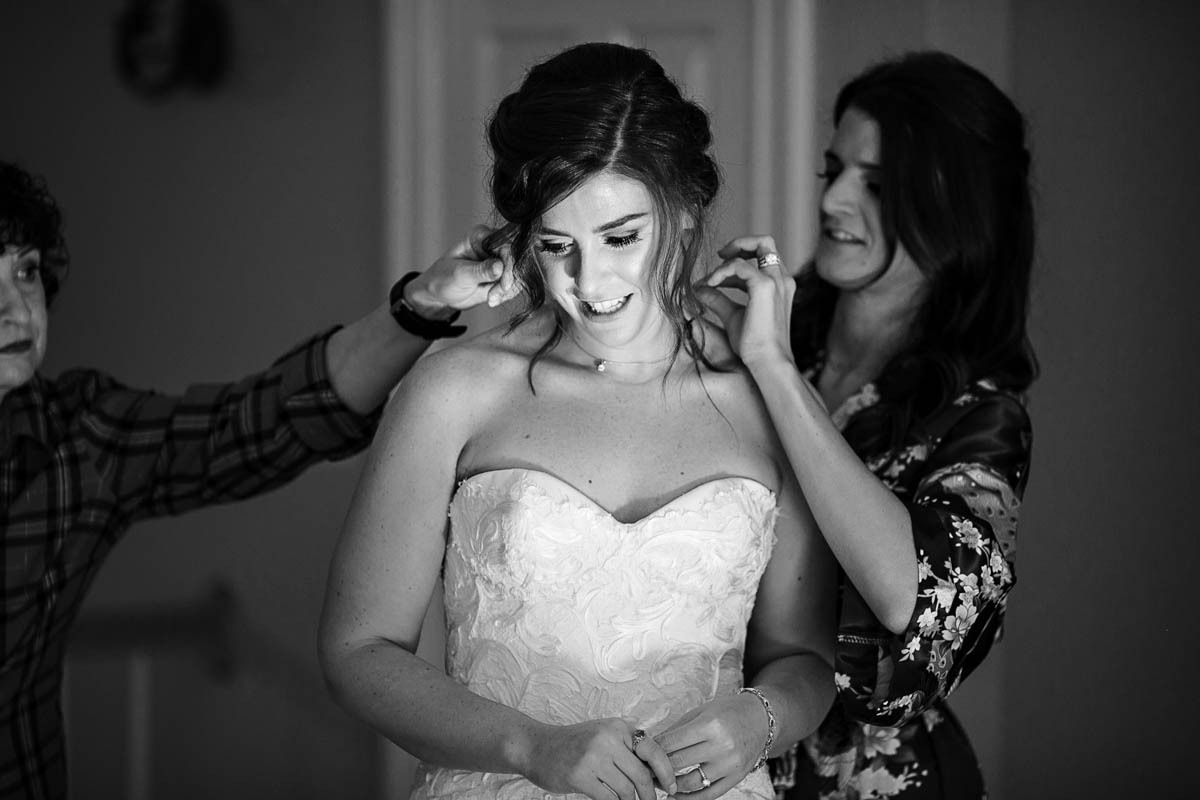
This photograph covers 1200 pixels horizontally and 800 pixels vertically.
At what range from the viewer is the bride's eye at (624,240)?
1581 millimetres

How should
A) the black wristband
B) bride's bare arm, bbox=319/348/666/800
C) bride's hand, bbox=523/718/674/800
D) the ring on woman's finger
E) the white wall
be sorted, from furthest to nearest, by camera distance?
1. the white wall
2. the black wristband
3. the ring on woman's finger
4. bride's bare arm, bbox=319/348/666/800
5. bride's hand, bbox=523/718/674/800

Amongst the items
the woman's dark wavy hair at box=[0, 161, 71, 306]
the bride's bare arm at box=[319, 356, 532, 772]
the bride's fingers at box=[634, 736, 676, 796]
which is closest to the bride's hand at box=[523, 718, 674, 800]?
the bride's fingers at box=[634, 736, 676, 796]

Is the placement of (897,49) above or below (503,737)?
above

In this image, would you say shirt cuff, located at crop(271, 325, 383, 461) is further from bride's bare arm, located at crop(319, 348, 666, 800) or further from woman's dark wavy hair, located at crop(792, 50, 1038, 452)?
woman's dark wavy hair, located at crop(792, 50, 1038, 452)

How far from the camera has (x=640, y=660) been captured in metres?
1.63

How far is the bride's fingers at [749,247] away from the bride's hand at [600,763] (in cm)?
68

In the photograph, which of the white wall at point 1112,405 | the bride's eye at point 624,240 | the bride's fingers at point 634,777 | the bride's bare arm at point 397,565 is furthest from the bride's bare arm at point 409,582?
the white wall at point 1112,405

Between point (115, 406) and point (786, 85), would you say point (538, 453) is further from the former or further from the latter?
point (786, 85)

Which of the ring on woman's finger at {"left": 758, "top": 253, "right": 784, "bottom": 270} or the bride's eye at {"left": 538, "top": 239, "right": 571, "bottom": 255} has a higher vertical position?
the bride's eye at {"left": 538, "top": 239, "right": 571, "bottom": 255}

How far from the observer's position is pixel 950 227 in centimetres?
198

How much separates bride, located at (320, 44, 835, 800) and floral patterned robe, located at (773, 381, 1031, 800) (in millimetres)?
100

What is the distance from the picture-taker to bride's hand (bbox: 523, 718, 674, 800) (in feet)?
4.53

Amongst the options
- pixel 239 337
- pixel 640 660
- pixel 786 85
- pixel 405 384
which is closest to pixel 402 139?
pixel 239 337

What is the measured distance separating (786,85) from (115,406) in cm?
205
